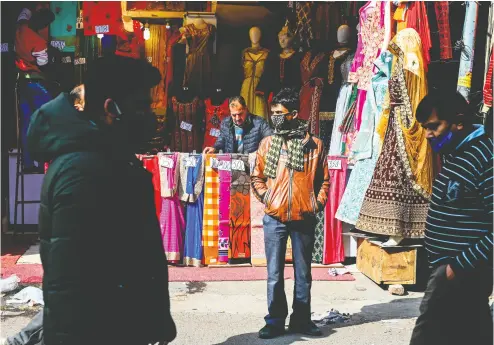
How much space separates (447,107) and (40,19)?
7.53 m

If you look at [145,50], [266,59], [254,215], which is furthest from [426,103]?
[145,50]

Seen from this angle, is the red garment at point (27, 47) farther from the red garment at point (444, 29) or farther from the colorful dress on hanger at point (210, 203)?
the red garment at point (444, 29)

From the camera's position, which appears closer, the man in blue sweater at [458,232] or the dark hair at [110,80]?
the dark hair at [110,80]

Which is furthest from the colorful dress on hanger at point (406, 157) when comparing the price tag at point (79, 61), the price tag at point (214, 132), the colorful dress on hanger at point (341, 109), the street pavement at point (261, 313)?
the price tag at point (79, 61)

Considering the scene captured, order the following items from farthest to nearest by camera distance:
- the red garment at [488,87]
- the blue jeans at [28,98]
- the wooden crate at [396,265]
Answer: the blue jeans at [28,98]
the wooden crate at [396,265]
the red garment at [488,87]

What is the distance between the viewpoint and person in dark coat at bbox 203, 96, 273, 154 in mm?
7637

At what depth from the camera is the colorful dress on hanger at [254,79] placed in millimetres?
9656

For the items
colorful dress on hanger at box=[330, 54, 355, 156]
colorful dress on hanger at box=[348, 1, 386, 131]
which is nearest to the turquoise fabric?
colorful dress on hanger at box=[330, 54, 355, 156]

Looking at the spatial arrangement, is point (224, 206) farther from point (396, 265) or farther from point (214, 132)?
point (214, 132)

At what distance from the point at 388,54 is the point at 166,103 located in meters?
3.86

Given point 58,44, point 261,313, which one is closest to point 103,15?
point 58,44

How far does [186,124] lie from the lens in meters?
9.64

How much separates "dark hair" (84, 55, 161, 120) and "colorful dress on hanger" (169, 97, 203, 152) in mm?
6980

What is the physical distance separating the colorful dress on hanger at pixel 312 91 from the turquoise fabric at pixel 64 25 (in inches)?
135
